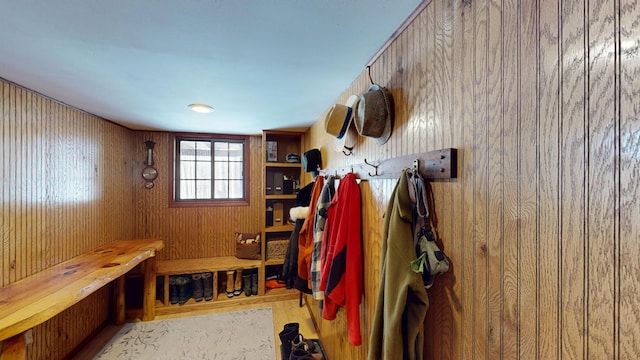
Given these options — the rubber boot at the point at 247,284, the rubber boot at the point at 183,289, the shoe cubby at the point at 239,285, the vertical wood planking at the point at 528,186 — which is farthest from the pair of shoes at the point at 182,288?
the vertical wood planking at the point at 528,186

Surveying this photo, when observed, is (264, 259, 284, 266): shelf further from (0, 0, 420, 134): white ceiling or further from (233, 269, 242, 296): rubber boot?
(0, 0, 420, 134): white ceiling

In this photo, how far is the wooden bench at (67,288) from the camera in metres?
1.35

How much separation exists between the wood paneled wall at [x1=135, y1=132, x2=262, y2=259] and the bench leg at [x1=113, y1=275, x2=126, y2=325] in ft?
1.99

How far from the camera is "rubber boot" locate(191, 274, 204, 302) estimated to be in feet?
10.1

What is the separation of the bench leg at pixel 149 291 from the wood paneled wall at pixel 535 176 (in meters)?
2.98

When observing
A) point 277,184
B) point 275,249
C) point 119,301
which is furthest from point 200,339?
point 277,184

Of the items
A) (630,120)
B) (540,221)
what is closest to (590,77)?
(630,120)

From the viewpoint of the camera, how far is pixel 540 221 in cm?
58

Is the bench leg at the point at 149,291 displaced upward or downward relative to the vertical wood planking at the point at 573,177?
downward

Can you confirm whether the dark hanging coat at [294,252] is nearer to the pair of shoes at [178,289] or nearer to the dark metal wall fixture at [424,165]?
the dark metal wall fixture at [424,165]

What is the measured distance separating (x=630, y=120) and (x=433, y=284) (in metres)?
0.69

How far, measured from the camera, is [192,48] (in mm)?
1271

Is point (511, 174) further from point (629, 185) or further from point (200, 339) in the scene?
point (200, 339)

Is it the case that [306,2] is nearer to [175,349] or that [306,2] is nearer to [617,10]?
[617,10]
